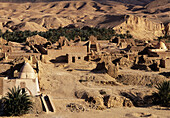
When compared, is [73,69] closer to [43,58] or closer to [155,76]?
[43,58]

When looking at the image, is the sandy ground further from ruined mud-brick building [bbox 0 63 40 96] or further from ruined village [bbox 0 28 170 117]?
ruined mud-brick building [bbox 0 63 40 96]

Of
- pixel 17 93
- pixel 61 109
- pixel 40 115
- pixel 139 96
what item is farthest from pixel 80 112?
pixel 139 96

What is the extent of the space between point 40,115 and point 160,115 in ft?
18.5

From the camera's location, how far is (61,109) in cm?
1530

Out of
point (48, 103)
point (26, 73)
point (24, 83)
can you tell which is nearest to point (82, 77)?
point (26, 73)

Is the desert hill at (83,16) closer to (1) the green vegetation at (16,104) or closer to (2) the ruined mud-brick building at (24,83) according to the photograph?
(2) the ruined mud-brick building at (24,83)

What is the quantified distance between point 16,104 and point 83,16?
90931mm

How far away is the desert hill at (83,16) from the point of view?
63.2m

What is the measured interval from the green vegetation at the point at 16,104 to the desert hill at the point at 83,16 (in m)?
41.4

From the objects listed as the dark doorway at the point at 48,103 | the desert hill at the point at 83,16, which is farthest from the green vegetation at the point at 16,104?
the desert hill at the point at 83,16

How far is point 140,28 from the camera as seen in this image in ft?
205

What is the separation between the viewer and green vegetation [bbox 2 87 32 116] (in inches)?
553

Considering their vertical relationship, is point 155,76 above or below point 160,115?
above

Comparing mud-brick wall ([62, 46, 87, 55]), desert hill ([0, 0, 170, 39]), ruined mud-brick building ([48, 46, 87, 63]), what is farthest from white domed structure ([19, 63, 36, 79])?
desert hill ([0, 0, 170, 39])
